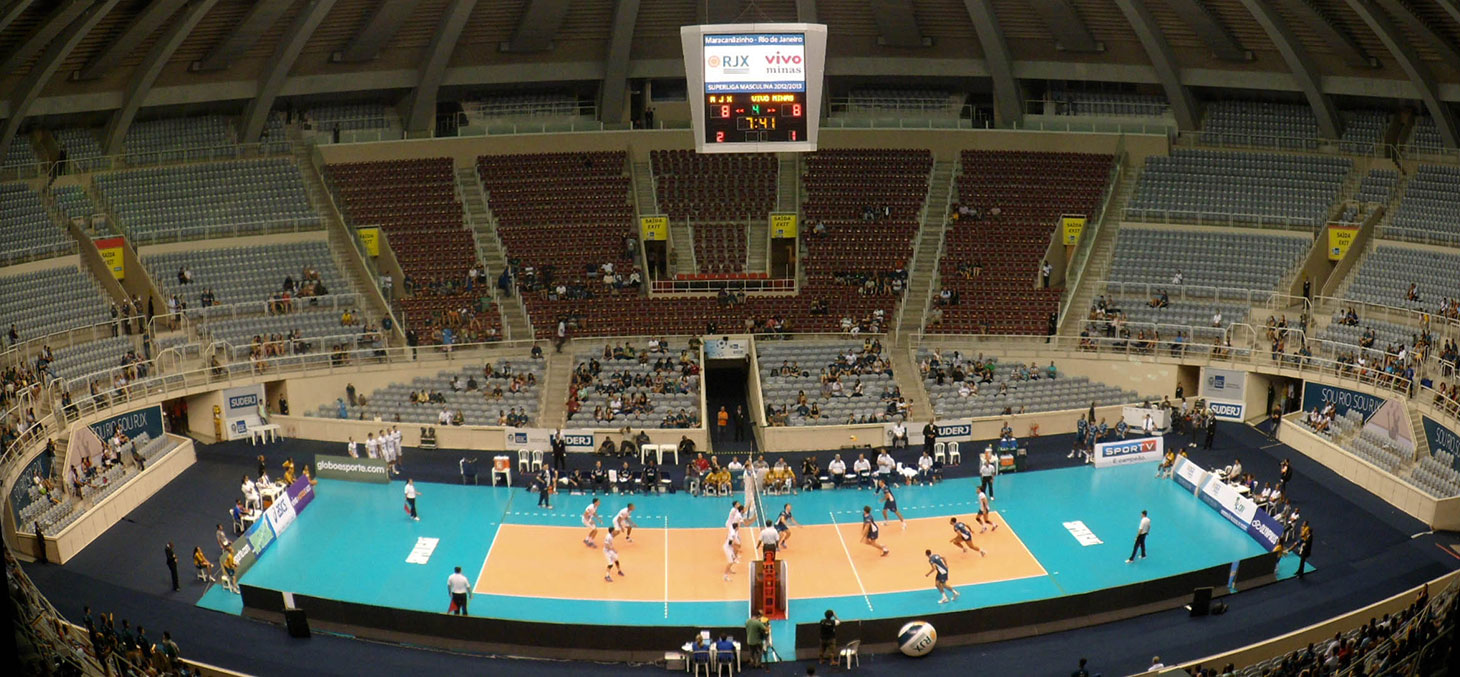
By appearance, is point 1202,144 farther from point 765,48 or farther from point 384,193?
point 384,193

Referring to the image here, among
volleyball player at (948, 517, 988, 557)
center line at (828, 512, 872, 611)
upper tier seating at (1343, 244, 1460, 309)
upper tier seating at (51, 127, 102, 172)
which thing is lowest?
center line at (828, 512, 872, 611)

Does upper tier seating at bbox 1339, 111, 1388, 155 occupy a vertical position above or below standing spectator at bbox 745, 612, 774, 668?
above

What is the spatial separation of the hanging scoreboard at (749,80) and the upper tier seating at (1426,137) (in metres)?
24.5

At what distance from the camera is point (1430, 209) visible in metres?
42.1

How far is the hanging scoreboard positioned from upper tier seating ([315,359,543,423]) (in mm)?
11473

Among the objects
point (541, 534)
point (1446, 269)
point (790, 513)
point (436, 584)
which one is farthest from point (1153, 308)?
point (436, 584)

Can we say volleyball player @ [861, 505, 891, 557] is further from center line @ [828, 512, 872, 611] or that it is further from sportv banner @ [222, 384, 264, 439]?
sportv banner @ [222, 384, 264, 439]

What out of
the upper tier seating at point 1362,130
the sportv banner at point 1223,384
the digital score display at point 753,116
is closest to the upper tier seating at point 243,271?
the digital score display at point 753,116

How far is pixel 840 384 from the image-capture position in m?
39.9

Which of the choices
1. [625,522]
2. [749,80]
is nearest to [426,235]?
[749,80]

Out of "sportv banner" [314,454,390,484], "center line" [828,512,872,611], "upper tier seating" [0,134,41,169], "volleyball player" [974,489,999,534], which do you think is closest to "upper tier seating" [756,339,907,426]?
"center line" [828,512,872,611]

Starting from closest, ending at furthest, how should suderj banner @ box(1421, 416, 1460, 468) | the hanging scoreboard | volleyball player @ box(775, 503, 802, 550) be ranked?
volleyball player @ box(775, 503, 802, 550)
the hanging scoreboard
suderj banner @ box(1421, 416, 1460, 468)

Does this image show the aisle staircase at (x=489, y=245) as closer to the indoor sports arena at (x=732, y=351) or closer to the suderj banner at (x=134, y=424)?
the indoor sports arena at (x=732, y=351)

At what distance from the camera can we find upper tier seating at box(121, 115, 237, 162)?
46.6 meters
